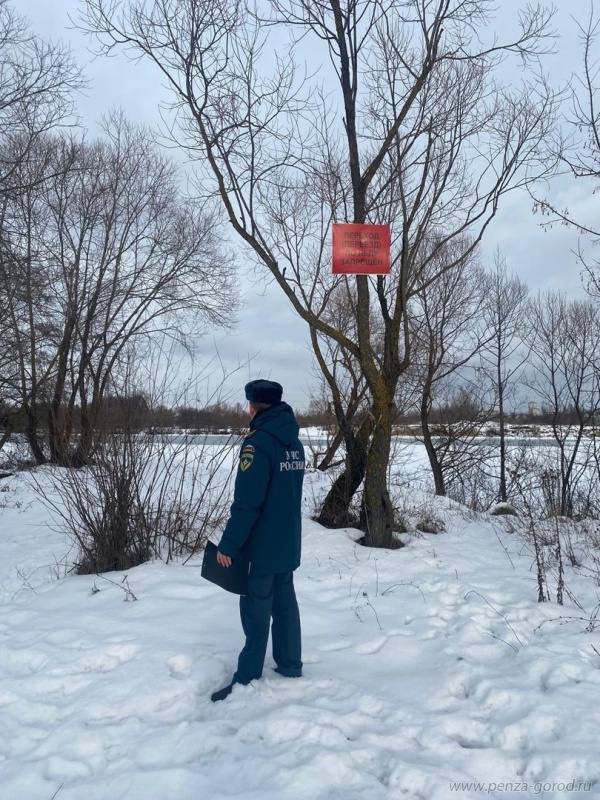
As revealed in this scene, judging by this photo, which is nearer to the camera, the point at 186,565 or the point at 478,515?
the point at 186,565

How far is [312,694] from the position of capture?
3.36 m

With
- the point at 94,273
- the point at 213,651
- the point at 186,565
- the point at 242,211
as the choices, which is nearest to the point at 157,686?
the point at 213,651

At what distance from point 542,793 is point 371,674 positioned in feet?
4.30

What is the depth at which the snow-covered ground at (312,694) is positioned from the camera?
8.60 feet

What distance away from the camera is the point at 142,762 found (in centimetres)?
275

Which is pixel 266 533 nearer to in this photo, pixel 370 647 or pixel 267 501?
pixel 267 501

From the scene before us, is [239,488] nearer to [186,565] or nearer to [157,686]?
[157,686]

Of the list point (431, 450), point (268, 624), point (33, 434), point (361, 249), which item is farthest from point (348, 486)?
point (33, 434)

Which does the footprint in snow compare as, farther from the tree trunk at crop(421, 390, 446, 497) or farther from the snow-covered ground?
the tree trunk at crop(421, 390, 446, 497)

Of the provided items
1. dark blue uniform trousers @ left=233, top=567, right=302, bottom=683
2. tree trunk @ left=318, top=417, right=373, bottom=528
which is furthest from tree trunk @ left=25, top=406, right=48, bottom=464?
dark blue uniform trousers @ left=233, top=567, right=302, bottom=683

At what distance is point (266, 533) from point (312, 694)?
931 millimetres

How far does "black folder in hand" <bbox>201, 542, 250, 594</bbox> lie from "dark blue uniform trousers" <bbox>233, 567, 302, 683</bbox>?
0.05 meters

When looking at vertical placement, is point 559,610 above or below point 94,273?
below

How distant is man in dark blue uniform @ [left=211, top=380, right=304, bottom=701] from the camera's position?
11.0ft
